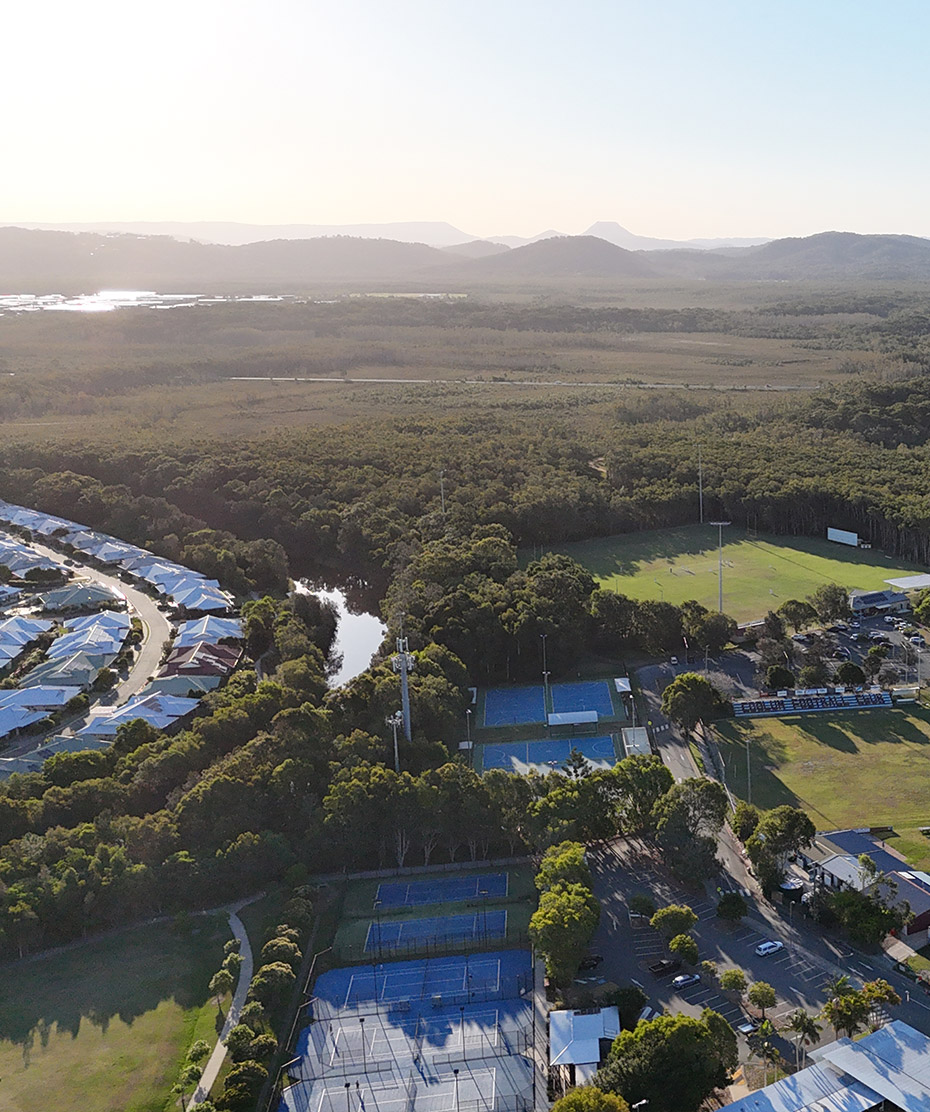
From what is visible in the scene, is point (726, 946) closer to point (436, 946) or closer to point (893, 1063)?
point (893, 1063)

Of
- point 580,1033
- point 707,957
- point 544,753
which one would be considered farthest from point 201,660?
Answer: point 580,1033

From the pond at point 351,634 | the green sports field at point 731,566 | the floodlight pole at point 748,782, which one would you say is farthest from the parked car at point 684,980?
the green sports field at point 731,566

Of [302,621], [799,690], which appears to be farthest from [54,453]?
[799,690]

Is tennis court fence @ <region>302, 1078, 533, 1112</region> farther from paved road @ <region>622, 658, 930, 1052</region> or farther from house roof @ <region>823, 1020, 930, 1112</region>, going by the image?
house roof @ <region>823, 1020, 930, 1112</region>

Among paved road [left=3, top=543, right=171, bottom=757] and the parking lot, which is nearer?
the parking lot

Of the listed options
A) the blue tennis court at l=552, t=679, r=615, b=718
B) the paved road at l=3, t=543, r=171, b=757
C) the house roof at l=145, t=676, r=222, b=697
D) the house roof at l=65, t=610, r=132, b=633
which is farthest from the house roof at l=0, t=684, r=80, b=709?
the blue tennis court at l=552, t=679, r=615, b=718

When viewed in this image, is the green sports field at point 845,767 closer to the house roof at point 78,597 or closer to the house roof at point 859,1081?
the house roof at point 859,1081
